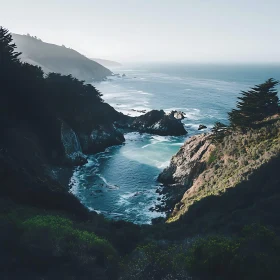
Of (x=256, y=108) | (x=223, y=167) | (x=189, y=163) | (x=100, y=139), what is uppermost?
(x=256, y=108)

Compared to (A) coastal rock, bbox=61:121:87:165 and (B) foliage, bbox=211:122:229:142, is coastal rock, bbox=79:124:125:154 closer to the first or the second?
(A) coastal rock, bbox=61:121:87:165

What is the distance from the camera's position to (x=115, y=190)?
157 feet

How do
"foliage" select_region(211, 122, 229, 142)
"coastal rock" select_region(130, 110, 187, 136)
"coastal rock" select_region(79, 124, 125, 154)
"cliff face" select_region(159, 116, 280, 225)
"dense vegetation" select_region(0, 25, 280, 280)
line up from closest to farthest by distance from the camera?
"dense vegetation" select_region(0, 25, 280, 280) → "cliff face" select_region(159, 116, 280, 225) → "foliage" select_region(211, 122, 229, 142) → "coastal rock" select_region(79, 124, 125, 154) → "coastal rock" select_region(130, 110, 187, 136)

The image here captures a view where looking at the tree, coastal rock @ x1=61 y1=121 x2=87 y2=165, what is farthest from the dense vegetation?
coastal rock @ x1=61 y1=121 x2=87 y2=165

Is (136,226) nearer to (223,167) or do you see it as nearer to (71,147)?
(223,167)

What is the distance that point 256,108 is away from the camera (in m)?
42.0

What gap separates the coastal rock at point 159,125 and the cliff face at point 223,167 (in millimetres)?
30073

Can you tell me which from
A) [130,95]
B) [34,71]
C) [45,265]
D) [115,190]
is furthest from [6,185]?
[130,95]

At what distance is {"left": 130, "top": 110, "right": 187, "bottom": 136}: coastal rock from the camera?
8206 cm

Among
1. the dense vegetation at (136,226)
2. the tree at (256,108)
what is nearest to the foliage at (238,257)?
the dense vegetation at (136,226)

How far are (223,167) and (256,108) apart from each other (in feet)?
40.2

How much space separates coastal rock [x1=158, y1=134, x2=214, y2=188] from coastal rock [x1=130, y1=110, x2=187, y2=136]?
98.7 ft

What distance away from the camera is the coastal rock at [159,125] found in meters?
82.1

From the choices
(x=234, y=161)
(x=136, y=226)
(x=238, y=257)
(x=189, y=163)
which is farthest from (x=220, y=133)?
(x=238, y=257)
